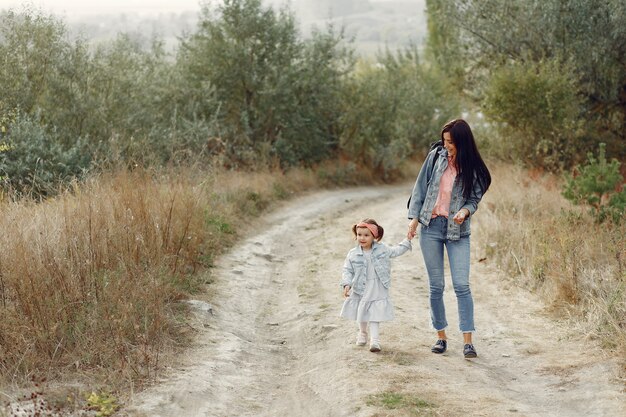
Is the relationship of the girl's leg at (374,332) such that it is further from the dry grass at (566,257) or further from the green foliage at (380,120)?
the green foliage at (380,120)

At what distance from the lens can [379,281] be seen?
738 centimetres

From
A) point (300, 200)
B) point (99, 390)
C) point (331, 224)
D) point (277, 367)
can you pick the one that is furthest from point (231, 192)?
point (99, 390)

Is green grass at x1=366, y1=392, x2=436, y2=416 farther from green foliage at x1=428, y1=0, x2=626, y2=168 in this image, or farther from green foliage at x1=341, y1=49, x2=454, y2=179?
green foliage at x1=341, y1=49, x2=454, y2=179

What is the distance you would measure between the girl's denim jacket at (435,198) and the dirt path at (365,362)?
4.13ft

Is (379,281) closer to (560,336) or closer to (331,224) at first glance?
(560,336)

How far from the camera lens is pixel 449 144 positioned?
7.22 meters

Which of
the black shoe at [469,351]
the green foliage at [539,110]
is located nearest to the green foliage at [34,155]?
the black shoe at [469,351]

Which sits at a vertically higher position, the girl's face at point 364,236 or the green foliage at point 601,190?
the girl's face at point 364,236

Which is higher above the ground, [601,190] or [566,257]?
[601,190]

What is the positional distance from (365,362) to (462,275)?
121 centimetres

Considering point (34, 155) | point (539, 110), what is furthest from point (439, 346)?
point (539, 110)

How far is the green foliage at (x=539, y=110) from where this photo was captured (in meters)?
17.9

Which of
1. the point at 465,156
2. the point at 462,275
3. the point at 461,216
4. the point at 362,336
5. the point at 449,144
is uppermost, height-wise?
the point at 449,144

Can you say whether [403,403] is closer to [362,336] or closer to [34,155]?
[362,336]
